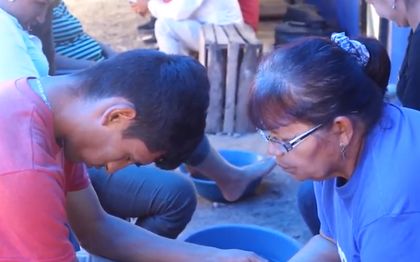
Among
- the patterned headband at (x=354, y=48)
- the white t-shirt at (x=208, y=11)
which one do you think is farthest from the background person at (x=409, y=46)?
the white t-shirt at (x=208, y=11)

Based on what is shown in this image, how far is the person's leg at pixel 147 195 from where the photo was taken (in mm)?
2648

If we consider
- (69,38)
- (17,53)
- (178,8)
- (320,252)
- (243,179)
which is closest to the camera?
(320,252)

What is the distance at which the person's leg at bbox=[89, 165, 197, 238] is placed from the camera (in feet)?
8.69

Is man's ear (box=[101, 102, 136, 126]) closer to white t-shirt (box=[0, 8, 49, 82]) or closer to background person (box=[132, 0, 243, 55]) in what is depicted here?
white t-shirt (box=[0, 8, 49, 82])

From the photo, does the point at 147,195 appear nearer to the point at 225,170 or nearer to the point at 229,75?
the point at 225,170

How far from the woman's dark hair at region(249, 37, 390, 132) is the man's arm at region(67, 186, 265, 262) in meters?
0.66

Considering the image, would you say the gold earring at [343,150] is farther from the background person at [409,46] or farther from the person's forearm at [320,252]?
the background person at [409,46]

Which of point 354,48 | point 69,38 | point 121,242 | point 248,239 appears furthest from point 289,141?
point 69,38

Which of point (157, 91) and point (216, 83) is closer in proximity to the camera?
point (157, 91)

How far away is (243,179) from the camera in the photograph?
3664 millimetres

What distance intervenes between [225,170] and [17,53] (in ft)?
4.30

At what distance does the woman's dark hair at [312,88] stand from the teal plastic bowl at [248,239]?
120 cm

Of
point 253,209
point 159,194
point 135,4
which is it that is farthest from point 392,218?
point 135,4

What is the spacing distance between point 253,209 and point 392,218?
86.4 inches
